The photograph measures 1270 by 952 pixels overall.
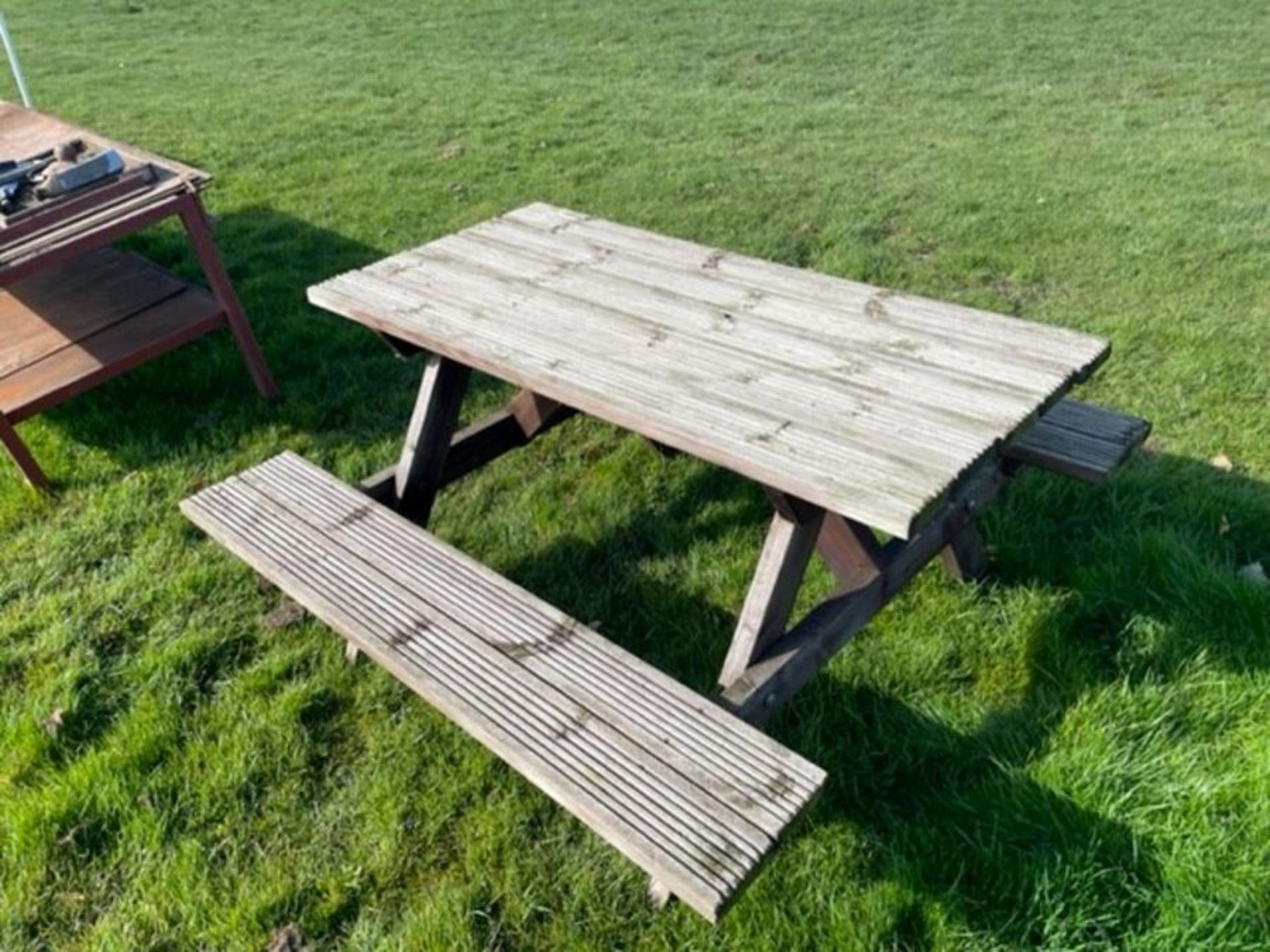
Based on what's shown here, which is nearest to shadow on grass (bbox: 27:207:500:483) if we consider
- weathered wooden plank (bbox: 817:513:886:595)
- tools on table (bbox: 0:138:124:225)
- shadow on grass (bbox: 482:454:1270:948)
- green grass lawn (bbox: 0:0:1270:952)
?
green grass lawn (bbox: 0:0:1270:952)

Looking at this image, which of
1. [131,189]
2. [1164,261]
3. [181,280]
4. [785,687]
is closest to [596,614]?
[785,687]

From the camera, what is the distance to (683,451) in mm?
2371

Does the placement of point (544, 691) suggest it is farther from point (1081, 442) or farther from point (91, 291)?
point (91, 291)

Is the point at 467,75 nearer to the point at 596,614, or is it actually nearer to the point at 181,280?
the point at 181,280

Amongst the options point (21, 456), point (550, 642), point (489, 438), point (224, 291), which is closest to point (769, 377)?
point (550, 642)

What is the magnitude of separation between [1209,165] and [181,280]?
20.0ft

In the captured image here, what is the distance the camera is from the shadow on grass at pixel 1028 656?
78.0 inches

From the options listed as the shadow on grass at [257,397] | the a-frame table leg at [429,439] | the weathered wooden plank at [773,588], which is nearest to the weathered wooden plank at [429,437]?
the a-frame table leg at [429,439]

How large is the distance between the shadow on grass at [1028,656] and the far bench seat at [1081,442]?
38 centimetres

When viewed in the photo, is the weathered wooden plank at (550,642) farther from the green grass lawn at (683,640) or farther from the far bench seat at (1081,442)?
the far bench seat at (1081,442)

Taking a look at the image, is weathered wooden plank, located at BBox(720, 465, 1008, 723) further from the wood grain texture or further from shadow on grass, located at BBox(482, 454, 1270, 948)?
the wood grain texture

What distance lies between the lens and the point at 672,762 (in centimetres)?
175

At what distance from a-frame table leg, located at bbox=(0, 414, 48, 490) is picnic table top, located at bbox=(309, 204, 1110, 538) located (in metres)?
1.44

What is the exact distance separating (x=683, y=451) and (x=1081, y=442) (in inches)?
42.2
